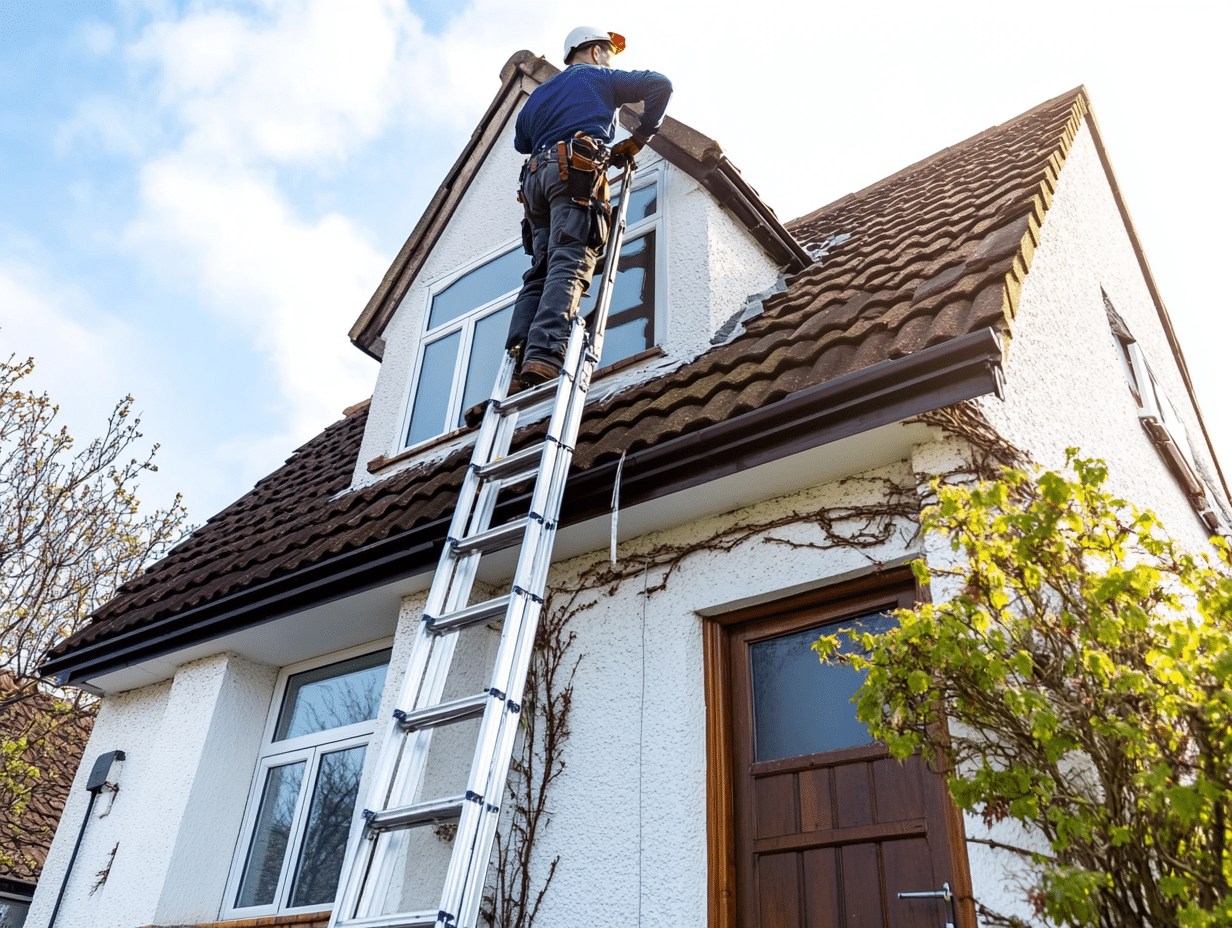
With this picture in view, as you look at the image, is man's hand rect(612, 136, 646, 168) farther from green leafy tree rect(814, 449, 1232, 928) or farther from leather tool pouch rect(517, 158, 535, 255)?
green leafy tree rect(814, 449, 1232, 928)

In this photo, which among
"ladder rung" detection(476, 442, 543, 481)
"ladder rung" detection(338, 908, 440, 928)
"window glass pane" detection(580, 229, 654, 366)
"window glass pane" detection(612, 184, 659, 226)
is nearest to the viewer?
"ladder rung" detection(338, 908, 440, 928)

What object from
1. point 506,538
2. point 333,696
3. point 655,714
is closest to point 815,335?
point 506,538

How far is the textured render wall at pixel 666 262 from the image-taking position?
18.4 feet

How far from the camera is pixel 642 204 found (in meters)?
6.48

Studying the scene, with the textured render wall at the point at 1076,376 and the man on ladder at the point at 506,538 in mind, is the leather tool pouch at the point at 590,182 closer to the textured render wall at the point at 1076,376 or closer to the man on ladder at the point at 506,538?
the man on ladder at the point at 506,538

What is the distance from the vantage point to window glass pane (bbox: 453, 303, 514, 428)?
6.50 metres

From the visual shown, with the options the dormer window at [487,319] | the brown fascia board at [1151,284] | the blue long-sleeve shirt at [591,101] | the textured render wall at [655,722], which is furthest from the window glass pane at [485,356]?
the brown fascia board at [1151,284]

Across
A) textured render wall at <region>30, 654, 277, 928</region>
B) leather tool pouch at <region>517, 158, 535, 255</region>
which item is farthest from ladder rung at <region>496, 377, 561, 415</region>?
textured render wall at <region>30, 654, 277, 928</region>

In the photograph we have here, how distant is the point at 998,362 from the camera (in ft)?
11.6

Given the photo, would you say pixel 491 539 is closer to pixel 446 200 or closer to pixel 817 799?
pixel 817 799

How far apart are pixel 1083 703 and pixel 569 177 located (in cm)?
344

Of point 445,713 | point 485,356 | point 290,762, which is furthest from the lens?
point 485,356

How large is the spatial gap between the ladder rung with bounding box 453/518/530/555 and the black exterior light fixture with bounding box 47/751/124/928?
365cm

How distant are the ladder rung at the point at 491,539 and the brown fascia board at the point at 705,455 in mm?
547
